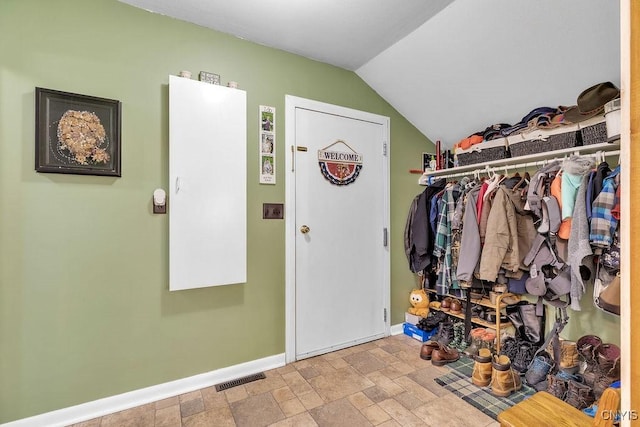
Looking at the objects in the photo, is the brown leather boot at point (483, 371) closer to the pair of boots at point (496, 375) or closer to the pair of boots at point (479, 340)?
the pair of boots at point (496, 375)

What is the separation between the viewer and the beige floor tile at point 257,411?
1.67 metres

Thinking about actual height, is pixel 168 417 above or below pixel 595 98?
below

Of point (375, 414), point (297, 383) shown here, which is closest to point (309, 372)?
point (297, 383)

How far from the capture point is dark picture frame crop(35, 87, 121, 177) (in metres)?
1.60

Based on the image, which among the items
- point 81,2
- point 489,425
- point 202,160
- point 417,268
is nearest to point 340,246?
point 417,268

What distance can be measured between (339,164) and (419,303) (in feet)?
4.98

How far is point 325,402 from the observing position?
6.02ft

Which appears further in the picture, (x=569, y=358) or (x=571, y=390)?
(x=569, y=358)

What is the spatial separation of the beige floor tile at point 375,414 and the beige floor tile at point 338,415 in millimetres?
27

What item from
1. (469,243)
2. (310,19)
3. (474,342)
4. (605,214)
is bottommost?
(474,342)

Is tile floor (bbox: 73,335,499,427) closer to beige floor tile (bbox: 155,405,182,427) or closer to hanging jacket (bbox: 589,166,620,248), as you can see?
beige floor tile (bbox: 155,405,182,427)

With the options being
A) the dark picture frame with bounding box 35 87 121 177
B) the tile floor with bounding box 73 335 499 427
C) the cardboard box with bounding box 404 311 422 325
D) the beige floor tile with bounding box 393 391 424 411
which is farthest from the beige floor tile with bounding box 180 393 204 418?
the cardboard box with bounding box 404 311 422 325

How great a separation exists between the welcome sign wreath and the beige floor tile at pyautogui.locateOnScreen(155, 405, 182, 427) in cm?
187

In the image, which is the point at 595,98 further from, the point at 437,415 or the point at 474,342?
the point at 437,415
